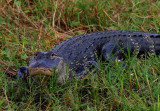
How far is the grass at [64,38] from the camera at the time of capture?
2707 mm

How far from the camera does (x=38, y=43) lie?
4.33 meters

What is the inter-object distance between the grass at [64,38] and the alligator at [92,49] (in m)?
0.22

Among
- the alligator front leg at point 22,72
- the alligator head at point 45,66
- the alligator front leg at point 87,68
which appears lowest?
the alligator front leg at point 87,68

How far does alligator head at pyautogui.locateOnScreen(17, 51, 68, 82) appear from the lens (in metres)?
2.78

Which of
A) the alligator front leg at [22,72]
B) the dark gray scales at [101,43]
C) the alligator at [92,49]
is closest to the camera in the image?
the alligator front leg at [22,72]

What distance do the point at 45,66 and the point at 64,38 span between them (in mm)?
1885

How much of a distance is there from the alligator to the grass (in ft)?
0.71

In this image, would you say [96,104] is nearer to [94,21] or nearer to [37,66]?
[37,66]

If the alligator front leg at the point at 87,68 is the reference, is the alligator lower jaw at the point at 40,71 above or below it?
above

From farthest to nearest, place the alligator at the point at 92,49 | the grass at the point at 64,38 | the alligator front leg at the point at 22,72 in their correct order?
the alligator at the point at 92,49
the alligator front leg at the point at 22,72
the grass at the point at 64,38

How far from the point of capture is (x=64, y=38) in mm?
4660

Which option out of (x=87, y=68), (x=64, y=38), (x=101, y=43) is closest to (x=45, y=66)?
(x=87, y=68)

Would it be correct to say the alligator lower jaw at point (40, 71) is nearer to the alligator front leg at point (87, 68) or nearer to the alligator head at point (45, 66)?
the alligator head at point (45, 66)

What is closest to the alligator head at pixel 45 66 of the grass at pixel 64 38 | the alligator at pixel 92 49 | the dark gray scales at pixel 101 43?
the alligator at pixel 92 49
